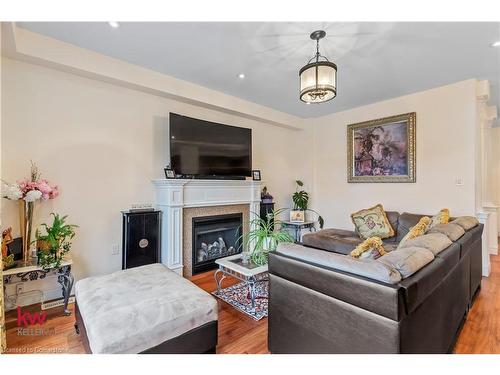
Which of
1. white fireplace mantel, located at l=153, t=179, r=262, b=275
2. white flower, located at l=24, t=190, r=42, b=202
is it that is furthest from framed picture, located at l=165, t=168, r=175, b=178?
white flower, located at l=24, t=190, r=42, b=202

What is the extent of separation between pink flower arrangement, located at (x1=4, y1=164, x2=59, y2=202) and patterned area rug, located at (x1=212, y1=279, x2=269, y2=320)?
1.93 metres

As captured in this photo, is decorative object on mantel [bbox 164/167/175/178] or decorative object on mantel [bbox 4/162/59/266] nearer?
decorative object on mantel [bbox 4/162/59/266]

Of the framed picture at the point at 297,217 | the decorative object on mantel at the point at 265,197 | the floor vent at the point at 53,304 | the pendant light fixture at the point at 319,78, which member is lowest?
the floor vent at the point at 53,304

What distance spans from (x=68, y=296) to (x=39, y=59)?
223 centimetres

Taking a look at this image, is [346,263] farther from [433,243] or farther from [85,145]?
[85,145]

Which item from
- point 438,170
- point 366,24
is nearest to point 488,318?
point 438,170

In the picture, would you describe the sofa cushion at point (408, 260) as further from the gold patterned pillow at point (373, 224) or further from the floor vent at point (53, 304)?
the floor vent at point (53, 304)

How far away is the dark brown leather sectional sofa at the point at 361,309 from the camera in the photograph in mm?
1097

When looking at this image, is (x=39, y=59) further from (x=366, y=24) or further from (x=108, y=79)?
(x=366, y=24)

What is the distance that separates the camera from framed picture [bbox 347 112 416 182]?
373 cm

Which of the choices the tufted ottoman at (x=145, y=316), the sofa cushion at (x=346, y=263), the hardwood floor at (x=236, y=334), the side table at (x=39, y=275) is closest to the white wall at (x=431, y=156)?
the hardwood floor at (x=236, y=334)

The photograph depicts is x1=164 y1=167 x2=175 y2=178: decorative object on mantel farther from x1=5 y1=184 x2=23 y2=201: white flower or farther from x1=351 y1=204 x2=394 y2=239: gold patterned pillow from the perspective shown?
x1=351 y1=204 x2=394 y2=239: gold patterned pillow

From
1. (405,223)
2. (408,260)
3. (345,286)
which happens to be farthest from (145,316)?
(405,223)

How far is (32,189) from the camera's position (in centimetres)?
224
